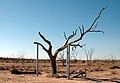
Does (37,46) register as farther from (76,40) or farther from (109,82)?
(109,82)

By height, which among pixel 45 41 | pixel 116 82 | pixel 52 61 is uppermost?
pixel 45 41

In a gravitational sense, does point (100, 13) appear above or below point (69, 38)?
above

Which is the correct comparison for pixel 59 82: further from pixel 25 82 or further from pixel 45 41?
pixel 45 41

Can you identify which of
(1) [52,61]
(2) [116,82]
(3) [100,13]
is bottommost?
(2) [116,82]

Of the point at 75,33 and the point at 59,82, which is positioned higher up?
the point at 75,33

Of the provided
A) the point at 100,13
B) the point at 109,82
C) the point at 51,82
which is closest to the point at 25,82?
the point at 51,82

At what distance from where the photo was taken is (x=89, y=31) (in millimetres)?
25781

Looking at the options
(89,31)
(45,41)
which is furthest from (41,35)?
(89,31)

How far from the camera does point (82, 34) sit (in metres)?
25.5

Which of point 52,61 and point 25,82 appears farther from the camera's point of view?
point 52,61

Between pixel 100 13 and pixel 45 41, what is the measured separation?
5280 mm

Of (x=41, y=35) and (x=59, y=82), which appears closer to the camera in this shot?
(x=59, y=82)

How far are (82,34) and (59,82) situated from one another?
6.44m

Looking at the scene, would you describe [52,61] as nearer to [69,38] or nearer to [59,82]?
[69,38]
